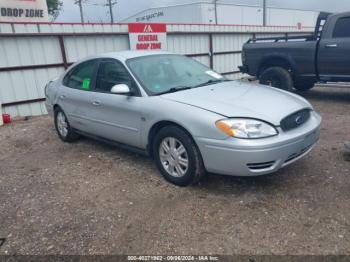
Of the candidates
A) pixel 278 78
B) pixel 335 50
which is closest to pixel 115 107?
pixel 278 78

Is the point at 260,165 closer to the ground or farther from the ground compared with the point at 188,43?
closer to the ground

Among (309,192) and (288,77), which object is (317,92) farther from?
(309,192)

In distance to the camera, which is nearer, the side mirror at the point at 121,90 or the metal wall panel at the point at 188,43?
the side mirror at the point at 121,90

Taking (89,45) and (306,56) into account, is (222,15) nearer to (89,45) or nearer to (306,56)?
(89,45)

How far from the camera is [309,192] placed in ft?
11.3

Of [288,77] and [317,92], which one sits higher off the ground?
[288,77]

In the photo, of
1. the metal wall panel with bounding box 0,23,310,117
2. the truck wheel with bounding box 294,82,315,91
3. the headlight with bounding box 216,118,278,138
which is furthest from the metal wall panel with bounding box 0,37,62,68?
the headlight with bounding box 216,118,278,138

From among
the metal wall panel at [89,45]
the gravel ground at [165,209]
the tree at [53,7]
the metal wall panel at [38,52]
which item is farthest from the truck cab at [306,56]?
the tree at [53,7]

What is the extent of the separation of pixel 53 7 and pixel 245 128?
3702 cm

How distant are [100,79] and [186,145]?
1.91m

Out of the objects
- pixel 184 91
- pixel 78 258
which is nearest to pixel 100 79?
pixel 184 91

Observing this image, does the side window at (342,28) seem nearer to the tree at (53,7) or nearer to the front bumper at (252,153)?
the front bumper at (252,153)

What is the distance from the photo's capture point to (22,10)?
11.5 meters

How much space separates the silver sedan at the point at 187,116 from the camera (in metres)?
3.18
